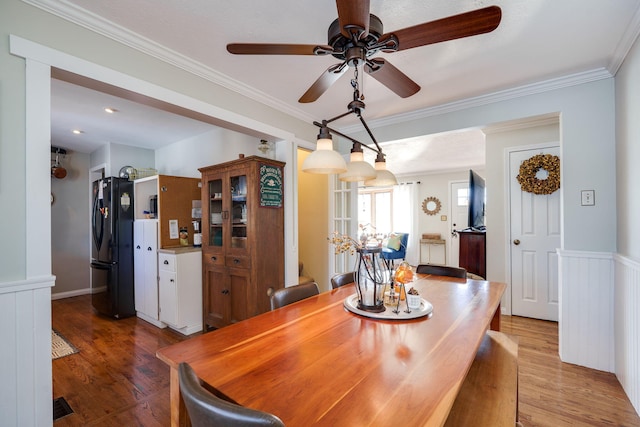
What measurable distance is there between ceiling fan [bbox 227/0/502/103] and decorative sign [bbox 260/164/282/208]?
4.84 ft

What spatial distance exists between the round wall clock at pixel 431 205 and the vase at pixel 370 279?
6.10 m

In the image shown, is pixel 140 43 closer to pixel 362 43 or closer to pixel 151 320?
pixel 362 43

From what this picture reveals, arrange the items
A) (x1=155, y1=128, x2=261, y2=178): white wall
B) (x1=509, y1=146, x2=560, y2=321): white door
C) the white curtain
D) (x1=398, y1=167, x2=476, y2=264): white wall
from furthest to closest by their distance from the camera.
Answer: the white curtain → (x1=398, y1=167, x2=476, y2=264): white wall → (x1=155, y1=128, x2=261, y2=178): white wall → (x1=509, y1=146, x2=560, y2=321): white door

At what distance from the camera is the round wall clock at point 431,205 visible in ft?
23.2

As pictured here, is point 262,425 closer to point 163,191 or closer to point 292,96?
point 292,96

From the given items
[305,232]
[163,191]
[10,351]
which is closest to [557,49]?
[305,232]

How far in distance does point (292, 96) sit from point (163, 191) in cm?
191

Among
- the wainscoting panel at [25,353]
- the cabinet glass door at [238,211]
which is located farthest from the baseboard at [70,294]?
the wainscoting panel at [25,353]

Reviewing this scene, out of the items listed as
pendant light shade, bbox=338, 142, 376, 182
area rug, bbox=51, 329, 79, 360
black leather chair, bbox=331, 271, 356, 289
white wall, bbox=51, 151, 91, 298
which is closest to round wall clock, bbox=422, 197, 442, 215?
black leather chair, bbox=331, 271, 356, 289

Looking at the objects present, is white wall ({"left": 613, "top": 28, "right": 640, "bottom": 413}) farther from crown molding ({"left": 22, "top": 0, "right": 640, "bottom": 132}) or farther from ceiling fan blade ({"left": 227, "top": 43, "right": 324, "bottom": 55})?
ceiling fan blade ({"left": 227, "top": 43, "right": 324, "bottom": 55})

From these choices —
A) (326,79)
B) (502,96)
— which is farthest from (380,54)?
(502,96)

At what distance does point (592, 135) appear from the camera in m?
2.29

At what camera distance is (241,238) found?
293cm

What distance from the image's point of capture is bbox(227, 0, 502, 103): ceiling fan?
1024 millimetres
